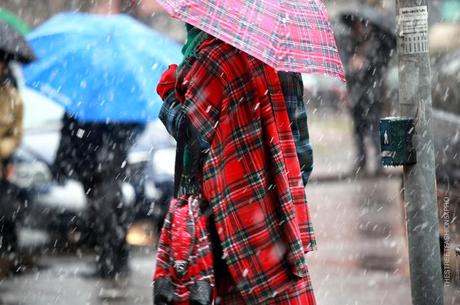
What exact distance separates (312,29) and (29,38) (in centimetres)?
513

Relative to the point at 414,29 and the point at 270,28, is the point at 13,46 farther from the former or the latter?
the point at 270,28

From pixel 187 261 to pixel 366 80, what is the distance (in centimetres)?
1277

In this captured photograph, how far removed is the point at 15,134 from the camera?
9.36m

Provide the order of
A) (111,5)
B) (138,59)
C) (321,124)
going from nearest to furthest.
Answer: (138,59), (111,5), (321,124)

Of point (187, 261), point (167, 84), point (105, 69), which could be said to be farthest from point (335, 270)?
point (187, 261)

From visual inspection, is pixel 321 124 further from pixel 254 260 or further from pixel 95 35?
pixel 254 260

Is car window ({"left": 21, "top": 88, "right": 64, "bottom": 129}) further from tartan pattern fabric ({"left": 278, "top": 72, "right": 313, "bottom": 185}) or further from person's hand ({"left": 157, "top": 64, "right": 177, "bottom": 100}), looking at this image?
tartan pattern fabric ({"left": 278, "top": 72, "right": 313, "bottom": 185})

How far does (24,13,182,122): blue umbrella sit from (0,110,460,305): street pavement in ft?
4.56

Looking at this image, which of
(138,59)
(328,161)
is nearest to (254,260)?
(138,59)

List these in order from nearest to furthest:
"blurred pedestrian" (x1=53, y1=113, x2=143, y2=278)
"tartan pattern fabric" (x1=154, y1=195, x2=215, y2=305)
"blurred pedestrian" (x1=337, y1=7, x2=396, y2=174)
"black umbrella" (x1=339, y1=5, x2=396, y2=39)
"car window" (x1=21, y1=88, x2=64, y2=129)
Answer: "tartan pattern fabric" (x1=154, y1=195, x2=215, y2=305) < "blurred pedestrian" (x1=53, y1=113, x2=143, y2=278) < "car window" (x1=21, y1=88, x2=64, y2=129) < "blurred pedestrian" (x1=337, y1=7, x2=396, y2=174) < "black umbrella" (x1=339, y1=5, x2=396, y2=39)

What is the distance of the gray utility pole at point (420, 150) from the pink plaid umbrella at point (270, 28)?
3.69ft

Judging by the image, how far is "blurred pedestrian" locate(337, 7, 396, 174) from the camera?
16047mm

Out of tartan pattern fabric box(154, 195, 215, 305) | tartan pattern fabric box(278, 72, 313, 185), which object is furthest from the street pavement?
tartan pattern fabric box(154, 195, 215, 305)

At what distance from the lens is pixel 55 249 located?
9516 mm
